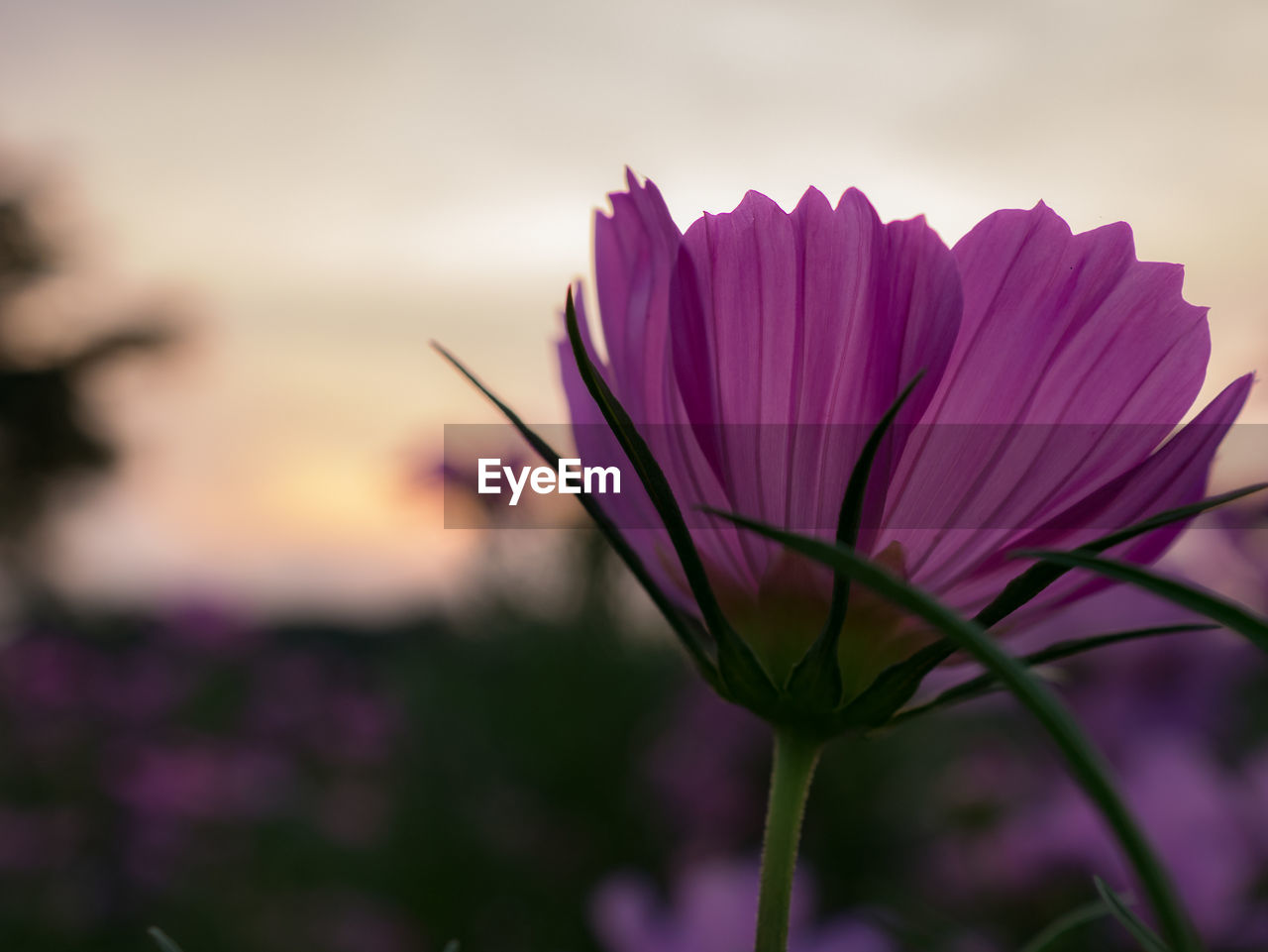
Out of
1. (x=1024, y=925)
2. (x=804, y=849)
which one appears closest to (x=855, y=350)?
(x=1024, y=925)

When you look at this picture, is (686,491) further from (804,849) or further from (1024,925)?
(804,849)

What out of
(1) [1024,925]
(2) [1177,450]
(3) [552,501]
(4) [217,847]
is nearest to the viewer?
(2) [1177,450]

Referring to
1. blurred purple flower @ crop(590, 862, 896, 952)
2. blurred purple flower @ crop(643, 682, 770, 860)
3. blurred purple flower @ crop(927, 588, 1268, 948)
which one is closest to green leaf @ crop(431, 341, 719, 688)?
blurred purple flower @ crop(927, 588, 1268, 948)

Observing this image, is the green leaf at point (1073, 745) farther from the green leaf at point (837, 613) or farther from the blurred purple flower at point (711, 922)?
the blurred purple flower at point (711, 922)

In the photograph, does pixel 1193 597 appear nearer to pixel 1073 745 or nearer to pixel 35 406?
pixel 1073 745

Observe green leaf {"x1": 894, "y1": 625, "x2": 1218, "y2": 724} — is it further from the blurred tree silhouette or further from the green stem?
the blurred tree silhouette
